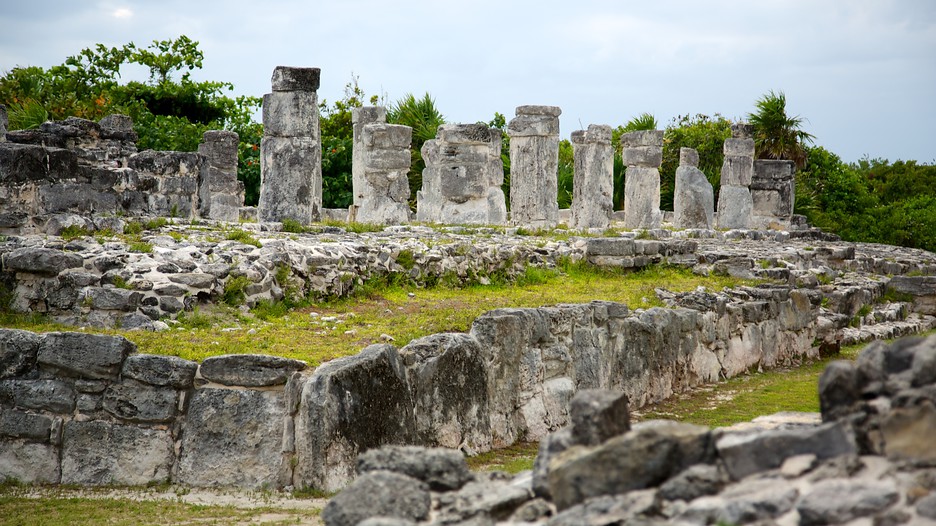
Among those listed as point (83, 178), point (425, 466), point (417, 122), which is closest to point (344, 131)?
point (417, 122)

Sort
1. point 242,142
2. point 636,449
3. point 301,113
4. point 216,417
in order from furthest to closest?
point 242,142, point 301,113, point 216,417, point 636,449

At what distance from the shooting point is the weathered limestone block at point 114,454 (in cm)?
645

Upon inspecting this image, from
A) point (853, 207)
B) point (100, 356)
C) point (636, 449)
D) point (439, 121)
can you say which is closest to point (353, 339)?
point (100, 356)

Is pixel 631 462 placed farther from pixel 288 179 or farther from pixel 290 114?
pixel 290 114

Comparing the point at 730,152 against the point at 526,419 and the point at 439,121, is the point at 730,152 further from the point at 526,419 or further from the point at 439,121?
the point at 526,419

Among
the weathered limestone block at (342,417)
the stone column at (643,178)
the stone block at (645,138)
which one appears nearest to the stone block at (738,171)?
the stone column at (643,178)

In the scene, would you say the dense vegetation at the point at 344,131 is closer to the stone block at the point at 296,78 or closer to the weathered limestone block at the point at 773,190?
the weathered limestone block at the point at 773,190

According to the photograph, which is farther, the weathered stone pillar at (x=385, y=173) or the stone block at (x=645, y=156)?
the stone block at (x=645, y=156)

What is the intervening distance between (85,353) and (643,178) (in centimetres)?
1891

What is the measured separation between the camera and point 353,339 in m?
7.75

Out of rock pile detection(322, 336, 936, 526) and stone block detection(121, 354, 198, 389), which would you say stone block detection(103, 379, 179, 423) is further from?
rock pile detection(322, 336, 936, 526)

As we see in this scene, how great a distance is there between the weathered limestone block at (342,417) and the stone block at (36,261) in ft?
10.0

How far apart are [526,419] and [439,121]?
23.8 meters

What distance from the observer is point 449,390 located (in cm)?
736
